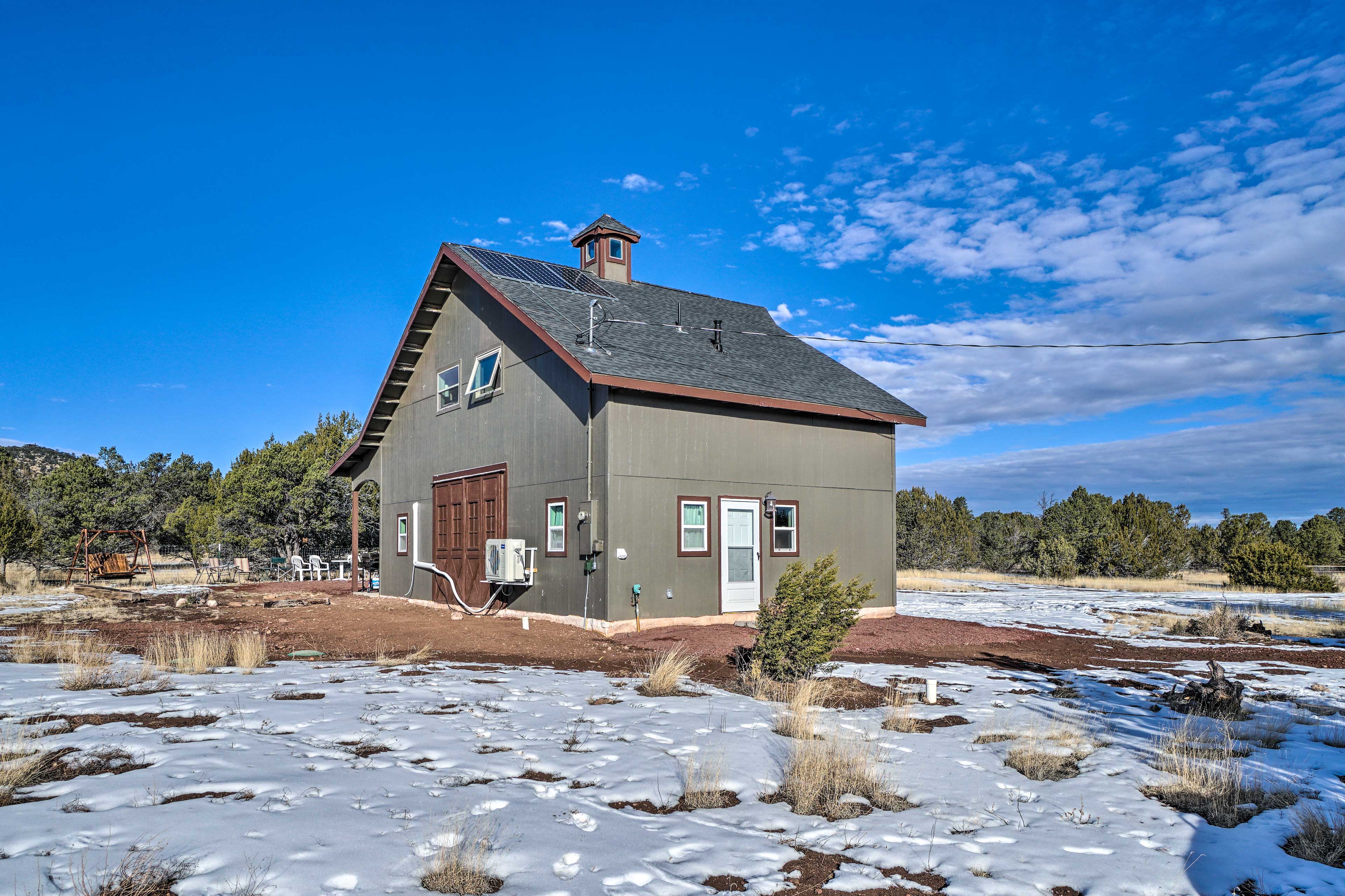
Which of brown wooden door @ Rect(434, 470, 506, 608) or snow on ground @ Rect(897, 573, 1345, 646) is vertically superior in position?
brown wooden door @ Rect(434, 470, 506, 608)

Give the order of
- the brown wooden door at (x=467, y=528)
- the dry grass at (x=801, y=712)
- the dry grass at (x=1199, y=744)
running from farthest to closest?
1. the brown wooden door at (x=467, y=528)
2. the dry grass at (x=801, y=712)
3. the dry grass at (x=1199, y=744)

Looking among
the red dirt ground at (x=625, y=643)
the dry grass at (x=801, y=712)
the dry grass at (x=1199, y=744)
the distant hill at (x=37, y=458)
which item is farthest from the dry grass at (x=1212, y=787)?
the distant hill at (x=37, y=458)

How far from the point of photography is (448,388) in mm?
19141

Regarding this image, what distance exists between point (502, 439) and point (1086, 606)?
1567 cm

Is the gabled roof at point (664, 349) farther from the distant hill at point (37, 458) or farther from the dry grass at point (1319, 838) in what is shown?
the distant hill at point (37, 458)

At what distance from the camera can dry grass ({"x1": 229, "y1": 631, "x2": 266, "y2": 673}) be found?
8680 millimetres

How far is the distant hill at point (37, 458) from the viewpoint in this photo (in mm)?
63156

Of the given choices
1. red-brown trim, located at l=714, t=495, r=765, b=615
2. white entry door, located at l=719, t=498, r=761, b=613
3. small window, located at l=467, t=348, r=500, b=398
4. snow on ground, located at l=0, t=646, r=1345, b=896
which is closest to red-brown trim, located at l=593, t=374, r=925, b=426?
red-brown trim, located at l=714, t=495, r=765, b=615

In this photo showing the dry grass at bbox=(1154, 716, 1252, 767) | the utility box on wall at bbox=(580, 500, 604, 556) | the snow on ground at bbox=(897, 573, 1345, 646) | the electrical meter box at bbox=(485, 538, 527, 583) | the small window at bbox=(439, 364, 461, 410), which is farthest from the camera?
the small window at bbox=(439, 364, 461, 410)

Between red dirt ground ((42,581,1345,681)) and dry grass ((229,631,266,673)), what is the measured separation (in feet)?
1.72

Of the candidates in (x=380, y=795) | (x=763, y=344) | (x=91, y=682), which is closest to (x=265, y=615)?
(x=91, y=682)

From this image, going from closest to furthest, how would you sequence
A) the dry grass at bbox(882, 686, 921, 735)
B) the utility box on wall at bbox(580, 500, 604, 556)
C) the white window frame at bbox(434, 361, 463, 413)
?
the dry grass at bbox(882, 686, 921, 735) → the utility box on wall at bbox(580, 500, 604, 556) → the white window frame at bbox(434, 361, 463, 413)

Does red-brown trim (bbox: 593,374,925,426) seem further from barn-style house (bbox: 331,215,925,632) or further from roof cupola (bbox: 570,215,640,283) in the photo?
roof cupola (bbox: 570,215,640,283)

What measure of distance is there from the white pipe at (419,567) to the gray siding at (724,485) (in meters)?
4.08
